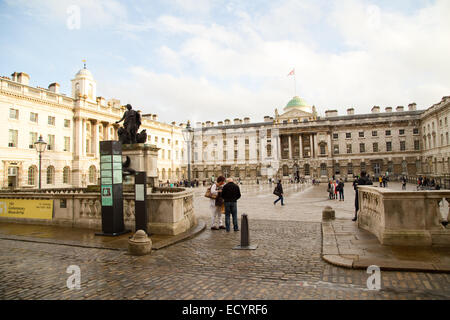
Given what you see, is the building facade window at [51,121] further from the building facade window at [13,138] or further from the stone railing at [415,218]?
the stone railing at [415,218]

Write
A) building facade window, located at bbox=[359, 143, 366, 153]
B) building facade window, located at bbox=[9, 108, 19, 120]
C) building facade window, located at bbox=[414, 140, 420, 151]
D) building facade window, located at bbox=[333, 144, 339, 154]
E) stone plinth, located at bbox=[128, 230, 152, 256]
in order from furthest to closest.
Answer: building facade window, located at bbox=[333, 144, 339, 154], building facade window, located at bbox=[359, 143, 366, 153], building facade window, located at bbox=[414, 140, 420, 151], building facade window, located at bbox=[9, 108, 19, 120], stone plinth, located at bbox=[128, 230, 152, 256]

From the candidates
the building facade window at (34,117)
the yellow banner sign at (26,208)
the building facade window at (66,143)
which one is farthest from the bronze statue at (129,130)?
the building facade window at (66,143)

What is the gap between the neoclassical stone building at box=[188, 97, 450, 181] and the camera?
227 ft

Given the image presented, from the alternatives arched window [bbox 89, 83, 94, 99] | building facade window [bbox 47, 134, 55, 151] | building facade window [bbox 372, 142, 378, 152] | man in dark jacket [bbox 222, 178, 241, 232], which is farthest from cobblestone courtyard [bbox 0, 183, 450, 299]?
building facade window [bbox 372, 142, 378, 152]

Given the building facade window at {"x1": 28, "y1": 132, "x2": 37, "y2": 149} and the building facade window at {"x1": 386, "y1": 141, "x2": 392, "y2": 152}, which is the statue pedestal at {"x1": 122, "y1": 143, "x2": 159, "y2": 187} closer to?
the building facade window at {"x1": 28, "y1": 132, "x2": 37, "y2": 149}

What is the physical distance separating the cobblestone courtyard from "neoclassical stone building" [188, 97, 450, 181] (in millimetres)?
67118

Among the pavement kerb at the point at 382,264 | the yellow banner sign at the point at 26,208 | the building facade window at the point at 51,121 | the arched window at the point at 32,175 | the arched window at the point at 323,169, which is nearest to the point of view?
the pavement kerb at the point at 382,264

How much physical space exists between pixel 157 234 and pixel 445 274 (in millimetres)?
7121

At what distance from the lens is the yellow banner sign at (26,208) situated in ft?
36.5

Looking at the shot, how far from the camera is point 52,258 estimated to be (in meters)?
6.72

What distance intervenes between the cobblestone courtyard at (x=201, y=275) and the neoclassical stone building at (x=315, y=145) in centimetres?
6712

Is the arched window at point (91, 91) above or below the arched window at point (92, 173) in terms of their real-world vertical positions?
above

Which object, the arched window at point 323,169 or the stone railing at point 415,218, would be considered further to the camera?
the arched window at point 323,169

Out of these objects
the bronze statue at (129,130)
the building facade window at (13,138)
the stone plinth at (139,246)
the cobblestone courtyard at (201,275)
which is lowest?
A: the cobblestone courtyard at (201,275)
